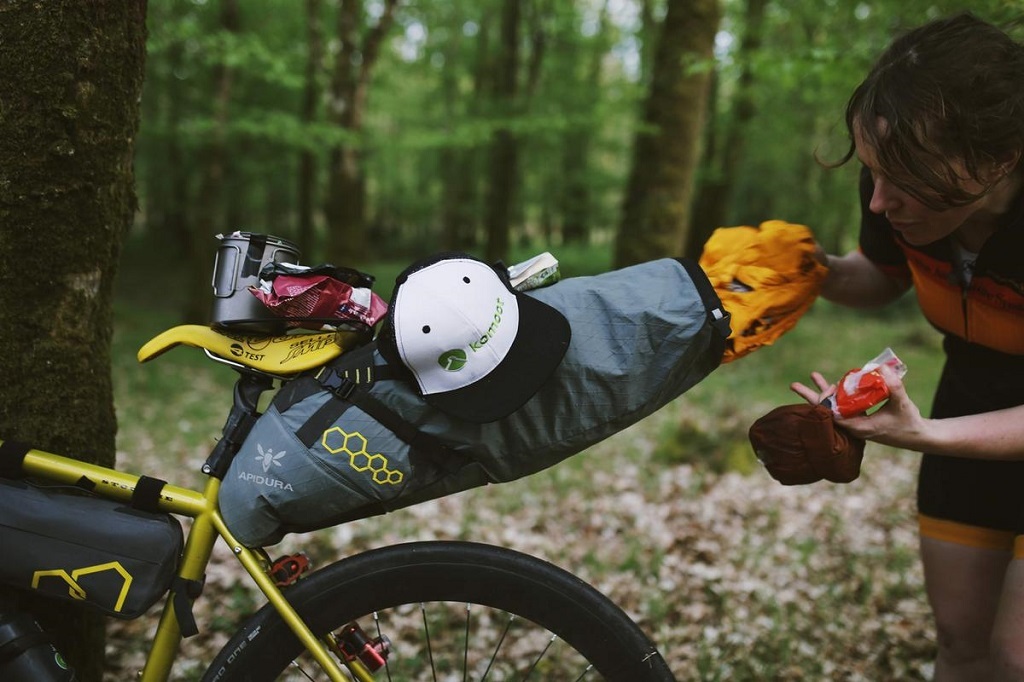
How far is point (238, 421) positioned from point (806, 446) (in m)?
1.25

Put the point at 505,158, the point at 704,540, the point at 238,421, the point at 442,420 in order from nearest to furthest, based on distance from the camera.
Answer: the point at 442,420 → the point at 238,421 → the point at 704,540 → the point at 505,158

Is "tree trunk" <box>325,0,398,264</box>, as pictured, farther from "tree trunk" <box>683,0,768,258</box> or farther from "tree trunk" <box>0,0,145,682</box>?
"tree trunk" <box>0,0,145,682</box>

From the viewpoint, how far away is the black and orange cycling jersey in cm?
170

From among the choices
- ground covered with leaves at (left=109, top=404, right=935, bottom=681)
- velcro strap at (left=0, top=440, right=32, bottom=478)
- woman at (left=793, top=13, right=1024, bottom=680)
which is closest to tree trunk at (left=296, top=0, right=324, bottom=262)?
ground covered with leaves at (left=109, top=404, right=935, bottom=681)

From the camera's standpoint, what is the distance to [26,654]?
1564 millimetres

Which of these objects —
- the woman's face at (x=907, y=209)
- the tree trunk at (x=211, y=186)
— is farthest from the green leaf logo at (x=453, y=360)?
the tree trunk at (x=211, y=186)

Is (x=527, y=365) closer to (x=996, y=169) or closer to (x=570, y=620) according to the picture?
(x=570, y=620)

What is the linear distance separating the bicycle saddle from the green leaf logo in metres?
0.29

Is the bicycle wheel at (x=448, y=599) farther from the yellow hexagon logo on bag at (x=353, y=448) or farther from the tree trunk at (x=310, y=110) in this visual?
the tree trunk at (x=310, y=110)

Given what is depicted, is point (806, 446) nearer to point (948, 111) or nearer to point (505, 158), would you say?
point (948, 111)

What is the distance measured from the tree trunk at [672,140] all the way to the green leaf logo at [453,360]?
6.67m

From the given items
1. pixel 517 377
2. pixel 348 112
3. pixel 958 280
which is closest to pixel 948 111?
pixel 958 280

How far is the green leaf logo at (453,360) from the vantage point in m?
1.42

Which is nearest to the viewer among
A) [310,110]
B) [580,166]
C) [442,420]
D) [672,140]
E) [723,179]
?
[442,420]
